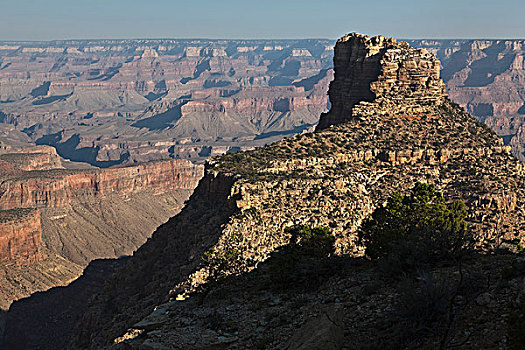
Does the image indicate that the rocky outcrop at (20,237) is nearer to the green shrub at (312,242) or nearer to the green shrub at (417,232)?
the green shrub at (312,242)

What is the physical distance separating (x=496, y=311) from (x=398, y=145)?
38809mm

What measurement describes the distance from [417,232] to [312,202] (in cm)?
1622

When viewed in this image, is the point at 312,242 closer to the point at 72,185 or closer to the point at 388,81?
the point at 388,81

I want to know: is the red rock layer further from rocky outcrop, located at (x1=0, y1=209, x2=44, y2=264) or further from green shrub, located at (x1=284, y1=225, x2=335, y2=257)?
green shrub, located at (x1=284, y1=225, x2=335, y2=257)

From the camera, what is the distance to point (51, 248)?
141625 millimetres

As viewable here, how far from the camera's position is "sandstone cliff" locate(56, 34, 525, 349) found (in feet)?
88.4

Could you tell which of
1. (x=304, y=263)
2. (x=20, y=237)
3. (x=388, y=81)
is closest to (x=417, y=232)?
(x=304, y=263)

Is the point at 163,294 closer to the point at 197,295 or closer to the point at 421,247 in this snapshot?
the point at 197,295

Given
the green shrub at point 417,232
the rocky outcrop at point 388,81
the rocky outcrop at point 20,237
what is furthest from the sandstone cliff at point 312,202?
the rocky outcrop at point 20,237

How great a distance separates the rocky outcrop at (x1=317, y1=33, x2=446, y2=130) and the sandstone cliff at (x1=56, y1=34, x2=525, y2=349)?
14 cm

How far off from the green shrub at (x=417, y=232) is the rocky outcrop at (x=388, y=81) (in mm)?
20406

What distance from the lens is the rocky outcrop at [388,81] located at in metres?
62.0

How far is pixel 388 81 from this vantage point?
62.5 m

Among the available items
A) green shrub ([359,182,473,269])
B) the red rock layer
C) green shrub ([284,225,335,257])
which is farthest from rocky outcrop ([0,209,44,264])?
green shrub ([359,182,473,269])
